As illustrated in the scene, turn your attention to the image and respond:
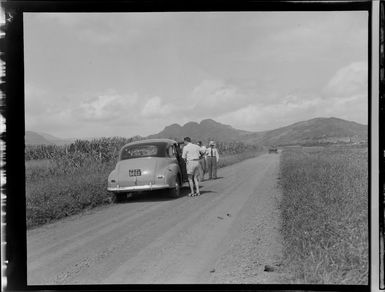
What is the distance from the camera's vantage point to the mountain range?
5441mm

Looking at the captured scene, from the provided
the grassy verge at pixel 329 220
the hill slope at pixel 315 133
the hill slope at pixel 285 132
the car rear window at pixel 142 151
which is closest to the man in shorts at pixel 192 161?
the hill slope at pixel 285 132

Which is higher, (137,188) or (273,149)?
(273,149)

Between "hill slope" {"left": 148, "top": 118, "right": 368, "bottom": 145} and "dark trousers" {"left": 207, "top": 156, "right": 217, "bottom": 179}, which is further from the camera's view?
"dark trousers" {"left": 207, "top": 156, "right": 217, "bottom": 179}

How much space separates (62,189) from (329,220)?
4217 millimetres

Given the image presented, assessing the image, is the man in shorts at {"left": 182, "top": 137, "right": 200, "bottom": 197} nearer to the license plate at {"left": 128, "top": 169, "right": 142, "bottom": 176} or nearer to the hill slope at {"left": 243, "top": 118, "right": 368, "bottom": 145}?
the license plate at {"left": 128, "top": 169, "right": 142, "bottom": 176}

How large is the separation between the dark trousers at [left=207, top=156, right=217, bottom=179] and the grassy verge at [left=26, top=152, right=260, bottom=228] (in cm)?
19

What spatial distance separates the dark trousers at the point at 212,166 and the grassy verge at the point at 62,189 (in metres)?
0.19

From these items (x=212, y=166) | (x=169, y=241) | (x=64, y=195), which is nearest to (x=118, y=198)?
(x=64, y=195)

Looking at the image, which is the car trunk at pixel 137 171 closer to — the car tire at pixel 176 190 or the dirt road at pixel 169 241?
the dirt road at pixel 169 241

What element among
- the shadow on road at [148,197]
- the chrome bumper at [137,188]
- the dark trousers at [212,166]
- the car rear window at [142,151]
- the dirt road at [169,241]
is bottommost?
the dirt road at [169,241]

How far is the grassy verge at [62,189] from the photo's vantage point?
5.59 m

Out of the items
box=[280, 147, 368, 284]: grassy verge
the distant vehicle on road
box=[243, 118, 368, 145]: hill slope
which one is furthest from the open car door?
box=[280, 147, 368, 284]: grassy verge

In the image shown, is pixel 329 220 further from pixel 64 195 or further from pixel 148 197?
pixel 64 195

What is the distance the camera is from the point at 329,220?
17.6 ft
